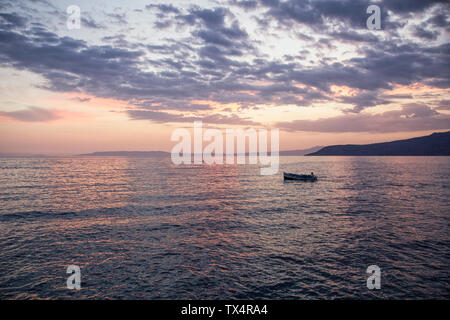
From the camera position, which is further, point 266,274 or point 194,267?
point 194,267

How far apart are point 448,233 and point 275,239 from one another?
55.1 feet

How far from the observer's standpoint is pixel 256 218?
1136 inches

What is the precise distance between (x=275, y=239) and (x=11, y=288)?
18.2m

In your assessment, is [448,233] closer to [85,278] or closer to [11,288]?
[85,278]

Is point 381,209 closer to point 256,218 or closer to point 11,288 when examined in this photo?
point 256,218

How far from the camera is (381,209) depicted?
33312 mm

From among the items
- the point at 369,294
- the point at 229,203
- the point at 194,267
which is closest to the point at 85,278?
the point at 194,267

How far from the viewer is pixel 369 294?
12820mm

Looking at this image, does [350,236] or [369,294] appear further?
[350,236]

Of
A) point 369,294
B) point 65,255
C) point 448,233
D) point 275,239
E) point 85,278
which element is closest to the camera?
point 369,294
